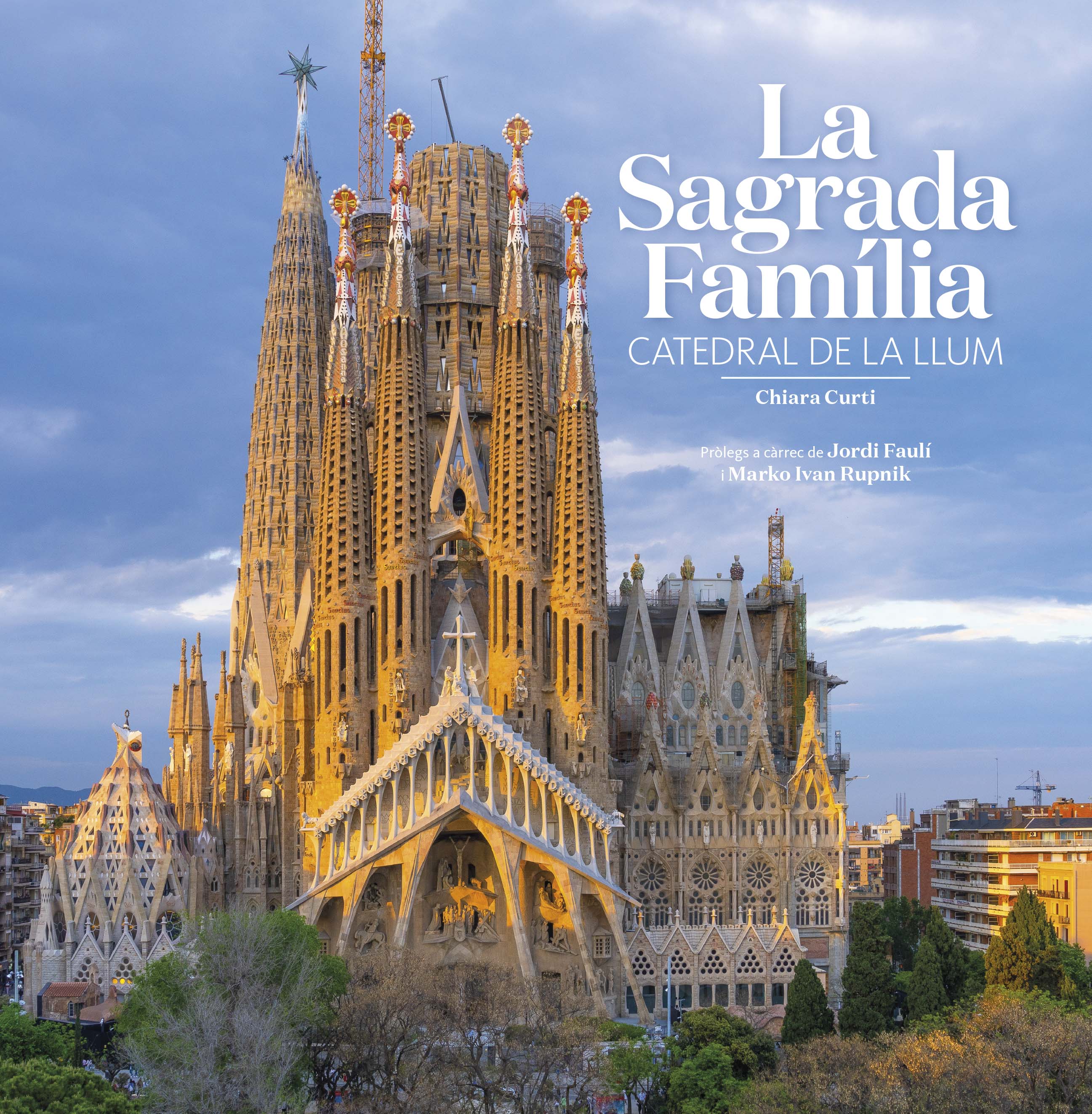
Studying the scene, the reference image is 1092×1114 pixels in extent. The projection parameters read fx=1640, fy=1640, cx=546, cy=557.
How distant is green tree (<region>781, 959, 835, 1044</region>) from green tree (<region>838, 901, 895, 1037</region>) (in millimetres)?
634

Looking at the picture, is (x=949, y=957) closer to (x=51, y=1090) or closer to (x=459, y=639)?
(x=459, y=639)

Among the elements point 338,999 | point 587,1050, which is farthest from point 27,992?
point 587,1050

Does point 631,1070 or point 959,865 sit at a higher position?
point 959,865

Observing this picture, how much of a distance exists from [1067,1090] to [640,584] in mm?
42179

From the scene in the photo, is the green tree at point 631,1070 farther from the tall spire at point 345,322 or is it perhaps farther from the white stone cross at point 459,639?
the tall spire at point 345,322

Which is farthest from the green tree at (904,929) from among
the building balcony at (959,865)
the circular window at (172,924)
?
the circular window at (172,924)

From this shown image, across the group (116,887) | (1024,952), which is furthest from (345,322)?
(1024,952)

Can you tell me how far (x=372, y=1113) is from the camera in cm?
3628

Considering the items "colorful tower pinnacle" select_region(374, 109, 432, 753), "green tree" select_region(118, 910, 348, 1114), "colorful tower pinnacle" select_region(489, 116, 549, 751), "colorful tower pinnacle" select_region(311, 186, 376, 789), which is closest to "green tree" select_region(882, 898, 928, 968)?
"colorful tower pinnacle" select_region(489, 116, 549, 751)

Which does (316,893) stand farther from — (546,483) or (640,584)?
(640,584)

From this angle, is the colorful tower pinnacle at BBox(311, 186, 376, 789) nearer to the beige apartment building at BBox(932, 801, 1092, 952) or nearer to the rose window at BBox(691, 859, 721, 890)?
the rose window at BBox(691, 859, 721, 890)

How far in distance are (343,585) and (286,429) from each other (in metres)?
21.8

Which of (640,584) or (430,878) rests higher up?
(640,584)

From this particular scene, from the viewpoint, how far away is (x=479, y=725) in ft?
184
